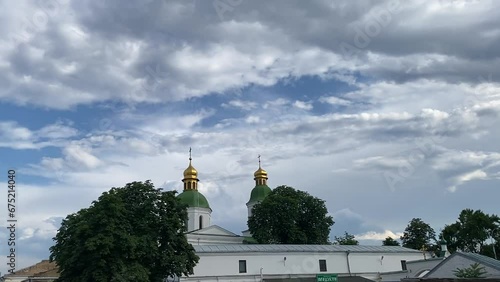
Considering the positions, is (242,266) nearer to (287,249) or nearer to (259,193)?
(287,249)

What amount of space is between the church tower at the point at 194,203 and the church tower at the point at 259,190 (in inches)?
316

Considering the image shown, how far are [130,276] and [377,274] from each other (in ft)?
97.8

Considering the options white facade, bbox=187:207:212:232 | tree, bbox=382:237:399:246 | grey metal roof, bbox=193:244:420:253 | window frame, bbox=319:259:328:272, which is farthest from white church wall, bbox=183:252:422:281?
tree, bbox=382:237:399:246

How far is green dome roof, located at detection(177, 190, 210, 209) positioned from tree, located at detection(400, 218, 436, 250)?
→ 33.0m

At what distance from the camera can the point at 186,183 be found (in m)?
71.1

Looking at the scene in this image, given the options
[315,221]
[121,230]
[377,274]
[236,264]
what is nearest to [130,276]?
[121,230]

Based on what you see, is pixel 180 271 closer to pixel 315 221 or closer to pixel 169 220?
pixel 169 220

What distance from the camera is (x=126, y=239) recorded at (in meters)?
31.6

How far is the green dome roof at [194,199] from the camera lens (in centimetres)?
6838

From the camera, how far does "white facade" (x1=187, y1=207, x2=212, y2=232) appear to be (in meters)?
67.3

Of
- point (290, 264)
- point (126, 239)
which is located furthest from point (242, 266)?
point (126, 239)

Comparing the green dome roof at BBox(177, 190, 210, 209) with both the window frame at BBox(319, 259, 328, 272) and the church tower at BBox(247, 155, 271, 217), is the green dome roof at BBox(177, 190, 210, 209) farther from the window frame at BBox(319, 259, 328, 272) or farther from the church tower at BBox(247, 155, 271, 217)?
the window frame at BBox(319, 259, 328, 272)

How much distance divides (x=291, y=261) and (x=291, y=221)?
1375cm

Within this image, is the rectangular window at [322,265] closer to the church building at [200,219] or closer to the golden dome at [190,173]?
the church building at [200,219]
